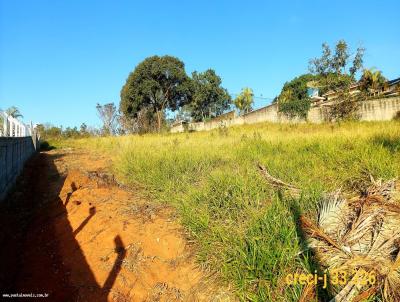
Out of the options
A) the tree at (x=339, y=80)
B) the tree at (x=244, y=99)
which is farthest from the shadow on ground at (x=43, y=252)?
Answer: the tree at (x=244, y=99)

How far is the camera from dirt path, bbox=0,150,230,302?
299 cm

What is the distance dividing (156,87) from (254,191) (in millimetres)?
24413

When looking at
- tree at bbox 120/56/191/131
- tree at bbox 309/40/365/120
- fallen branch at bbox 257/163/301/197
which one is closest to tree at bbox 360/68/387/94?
tree at bbox 309/40/365/120

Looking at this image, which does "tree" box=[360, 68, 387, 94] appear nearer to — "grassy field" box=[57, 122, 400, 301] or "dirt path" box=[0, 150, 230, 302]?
"grassy field" box=[57, 122, 400, 301]

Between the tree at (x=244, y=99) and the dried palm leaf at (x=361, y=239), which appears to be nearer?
the dried palm leaf at (x=361, y=239)

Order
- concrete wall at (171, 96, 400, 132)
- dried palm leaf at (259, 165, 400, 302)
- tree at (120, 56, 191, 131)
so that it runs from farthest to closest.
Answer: tree at (120, 56, 191, 131) → concrete wall at (171, 96, 400, 132) → dried palm leaf at (259, 165, 400, 302)

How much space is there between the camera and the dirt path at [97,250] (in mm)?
2992

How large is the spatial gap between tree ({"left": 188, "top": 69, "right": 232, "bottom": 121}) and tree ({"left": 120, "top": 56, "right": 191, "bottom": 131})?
8.09 meters

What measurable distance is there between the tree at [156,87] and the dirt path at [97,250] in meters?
21.6

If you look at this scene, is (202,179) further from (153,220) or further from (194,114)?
(194,114)

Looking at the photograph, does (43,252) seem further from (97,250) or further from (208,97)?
(208,97)

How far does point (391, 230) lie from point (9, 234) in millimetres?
4258

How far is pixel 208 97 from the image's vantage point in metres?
38.7

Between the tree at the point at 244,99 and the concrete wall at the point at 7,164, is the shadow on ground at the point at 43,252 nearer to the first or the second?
the concrete wall at the point at 7,164
